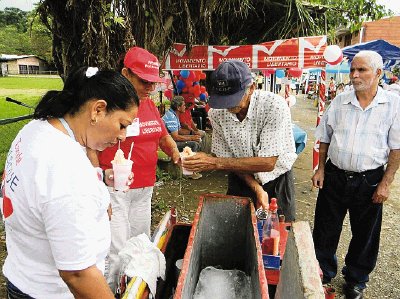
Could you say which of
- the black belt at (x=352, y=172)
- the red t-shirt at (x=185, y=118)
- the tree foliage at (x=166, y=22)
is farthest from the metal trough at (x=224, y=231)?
the red t-shirt at (x=185, y=118)

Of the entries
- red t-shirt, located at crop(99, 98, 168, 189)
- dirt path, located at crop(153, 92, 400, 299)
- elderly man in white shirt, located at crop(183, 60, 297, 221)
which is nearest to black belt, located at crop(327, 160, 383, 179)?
elderly man in white shirt, located at crop(183, 60, 297, 221)

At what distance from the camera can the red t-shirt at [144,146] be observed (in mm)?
2529

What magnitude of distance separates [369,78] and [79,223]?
2.57 metres

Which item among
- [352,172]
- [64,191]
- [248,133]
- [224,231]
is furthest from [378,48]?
[64,191]

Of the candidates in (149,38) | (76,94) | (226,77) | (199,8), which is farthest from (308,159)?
(76,94)

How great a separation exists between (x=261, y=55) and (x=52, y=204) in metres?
5.22

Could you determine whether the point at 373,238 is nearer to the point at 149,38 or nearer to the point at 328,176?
the point at 328,176

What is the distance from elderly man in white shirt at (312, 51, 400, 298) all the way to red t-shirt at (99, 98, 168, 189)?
1563 millimetres

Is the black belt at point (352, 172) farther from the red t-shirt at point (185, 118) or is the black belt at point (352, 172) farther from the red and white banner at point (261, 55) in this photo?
the red t-shirt at point (185, 118)

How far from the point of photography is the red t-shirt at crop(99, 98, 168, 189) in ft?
8.30

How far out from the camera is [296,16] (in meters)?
6.07

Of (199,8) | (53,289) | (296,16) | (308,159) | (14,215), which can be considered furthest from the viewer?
(308,159)

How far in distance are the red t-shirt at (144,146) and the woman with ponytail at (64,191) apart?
47.3 inches

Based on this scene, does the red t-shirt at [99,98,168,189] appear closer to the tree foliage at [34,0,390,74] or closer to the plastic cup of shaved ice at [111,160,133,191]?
the plastic cup of shaved ice at [111,160,133,191]
